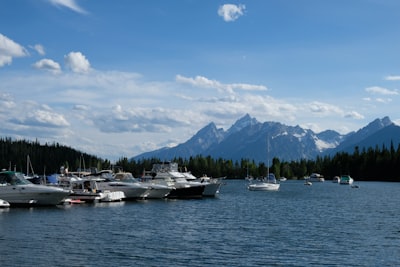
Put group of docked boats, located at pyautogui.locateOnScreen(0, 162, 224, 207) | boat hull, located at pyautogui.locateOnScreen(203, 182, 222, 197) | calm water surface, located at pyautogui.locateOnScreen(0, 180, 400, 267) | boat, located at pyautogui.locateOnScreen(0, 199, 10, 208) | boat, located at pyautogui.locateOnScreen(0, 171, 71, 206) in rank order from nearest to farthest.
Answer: calm water surface, located at pyautogui.locateOnScreen(0, 180, 400, 267), boat, located at pyautogui.locateOnScreen(0, 199, 10, 208), boat, located at pyautogui.locateOnScreen(0, 171, 71, 206), group of docked boats, located at pyautogui.locateOnScreen(0, 162, 224, 207), boat hull, located at pyautogui.locateOnScreen(203, 182, 222, 197)

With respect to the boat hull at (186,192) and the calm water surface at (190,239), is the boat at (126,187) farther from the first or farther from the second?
the calm water surface at (190,239)

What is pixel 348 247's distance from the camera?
45469 millimetres

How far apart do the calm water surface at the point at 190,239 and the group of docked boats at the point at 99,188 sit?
2901 mm

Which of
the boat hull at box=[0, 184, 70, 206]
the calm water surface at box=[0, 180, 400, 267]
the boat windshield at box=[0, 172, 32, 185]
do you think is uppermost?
the boat windshield at box=[0, 172, 32, 185]

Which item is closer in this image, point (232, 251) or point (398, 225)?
point (232, 251)

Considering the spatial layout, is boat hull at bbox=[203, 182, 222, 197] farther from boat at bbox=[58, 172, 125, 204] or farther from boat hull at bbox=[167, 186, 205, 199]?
boat at bbox=[58, 172, 125, 204]

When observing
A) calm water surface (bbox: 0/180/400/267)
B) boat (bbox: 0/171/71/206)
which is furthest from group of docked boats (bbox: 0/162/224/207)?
calm water surface (bbox: 0/180/400/267)

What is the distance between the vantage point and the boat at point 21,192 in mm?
73625

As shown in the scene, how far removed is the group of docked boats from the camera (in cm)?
7419

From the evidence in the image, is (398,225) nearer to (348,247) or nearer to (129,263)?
(348,247)

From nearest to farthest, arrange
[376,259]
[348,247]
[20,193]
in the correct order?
[376,259] < [348,247] < [20,193]

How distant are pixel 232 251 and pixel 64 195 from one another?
132 ft

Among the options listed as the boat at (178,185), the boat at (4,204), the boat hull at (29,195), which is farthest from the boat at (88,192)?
the boat at (178,185)

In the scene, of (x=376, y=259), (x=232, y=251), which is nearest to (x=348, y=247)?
(x=376, y=259)
